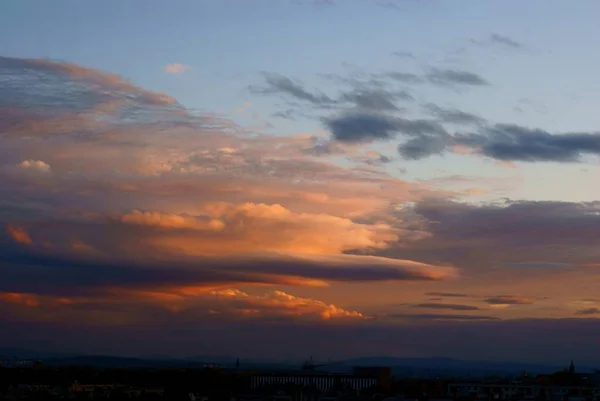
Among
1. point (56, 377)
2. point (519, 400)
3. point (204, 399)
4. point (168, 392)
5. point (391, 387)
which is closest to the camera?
point (519, 400)

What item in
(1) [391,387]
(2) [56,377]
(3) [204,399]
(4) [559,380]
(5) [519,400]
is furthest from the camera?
(2) [56,377]

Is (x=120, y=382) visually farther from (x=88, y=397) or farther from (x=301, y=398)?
(x=301, y=398)

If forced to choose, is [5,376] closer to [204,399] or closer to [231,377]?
[231,377]

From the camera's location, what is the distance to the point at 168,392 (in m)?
148

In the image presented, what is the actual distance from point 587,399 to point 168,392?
6505 centimetres

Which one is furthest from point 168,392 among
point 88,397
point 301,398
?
point 301,398

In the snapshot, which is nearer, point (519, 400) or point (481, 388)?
point (519, 400)

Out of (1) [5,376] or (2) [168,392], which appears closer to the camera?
(2) [168,392]

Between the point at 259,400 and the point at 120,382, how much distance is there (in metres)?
92.2

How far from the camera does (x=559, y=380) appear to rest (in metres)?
180

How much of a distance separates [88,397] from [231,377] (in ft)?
200

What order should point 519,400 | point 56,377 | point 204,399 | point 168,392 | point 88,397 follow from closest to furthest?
point 519,400 < point 204,399 < point 88,397 < point 168,392 < point 56,377

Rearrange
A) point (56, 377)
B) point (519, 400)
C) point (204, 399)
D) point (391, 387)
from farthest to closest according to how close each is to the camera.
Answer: point (56, 377), point (391, 387), point (204, 399), point (519, 400)

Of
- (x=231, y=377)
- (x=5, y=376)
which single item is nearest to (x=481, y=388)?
(x=231, y=377)
